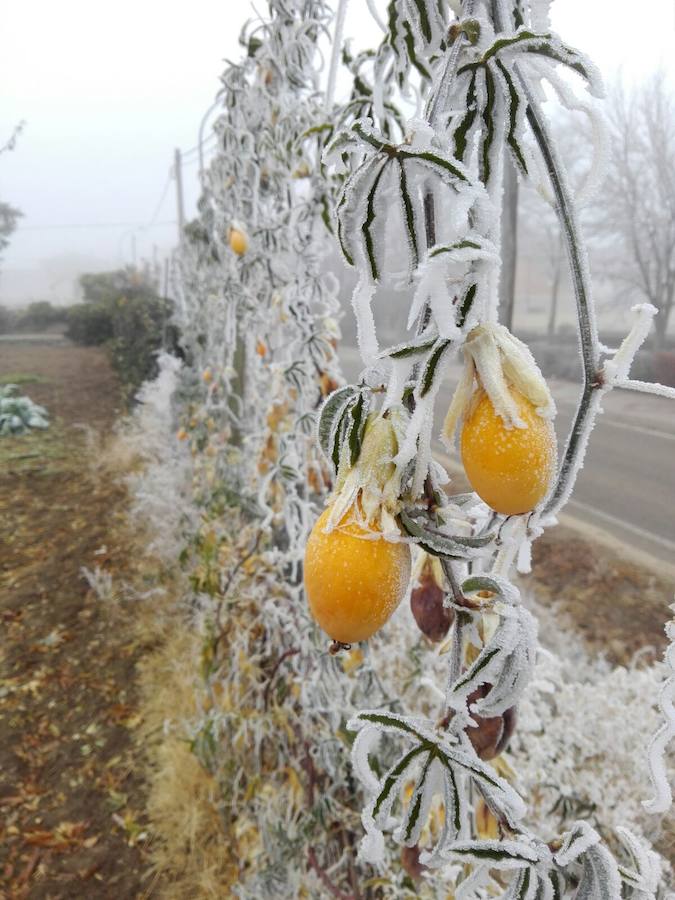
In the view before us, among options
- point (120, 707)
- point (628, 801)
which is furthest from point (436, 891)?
point (120, 707)

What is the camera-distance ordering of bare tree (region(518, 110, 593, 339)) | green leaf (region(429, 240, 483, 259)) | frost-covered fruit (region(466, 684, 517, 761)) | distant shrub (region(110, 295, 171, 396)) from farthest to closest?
distant shrub (region(110, 295, 171, 396)), bare tree (region(518, 110, 593, 339)), frost-covered fruit (region(466, 684, 517, 761)), green leaf (region(429, 240, 483, 259))

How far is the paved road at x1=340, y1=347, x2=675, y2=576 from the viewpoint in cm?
86

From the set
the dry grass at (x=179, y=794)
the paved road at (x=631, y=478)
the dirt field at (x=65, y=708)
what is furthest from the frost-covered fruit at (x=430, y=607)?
the dirt field at (x=65, y=708)

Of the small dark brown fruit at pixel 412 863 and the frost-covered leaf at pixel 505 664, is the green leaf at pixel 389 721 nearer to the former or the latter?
the frost-covered leaf at pixel 505 664

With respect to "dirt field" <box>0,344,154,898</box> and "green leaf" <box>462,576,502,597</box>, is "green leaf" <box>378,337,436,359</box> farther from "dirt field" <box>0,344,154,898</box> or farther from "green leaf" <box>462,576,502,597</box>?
"dirt field" <box>0,344,154,898</box>

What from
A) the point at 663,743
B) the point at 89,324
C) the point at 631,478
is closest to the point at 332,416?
the point at 663,743

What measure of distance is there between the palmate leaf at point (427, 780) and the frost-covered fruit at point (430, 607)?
0.36 feet

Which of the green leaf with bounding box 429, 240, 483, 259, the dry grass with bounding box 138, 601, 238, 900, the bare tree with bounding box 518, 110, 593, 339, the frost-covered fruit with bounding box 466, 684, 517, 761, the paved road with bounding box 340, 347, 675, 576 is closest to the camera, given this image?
the green leaf with bounding box 429, 240, 483, 259

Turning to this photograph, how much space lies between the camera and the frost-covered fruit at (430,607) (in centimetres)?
38

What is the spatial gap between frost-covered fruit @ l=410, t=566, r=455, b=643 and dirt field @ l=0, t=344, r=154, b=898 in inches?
46.3

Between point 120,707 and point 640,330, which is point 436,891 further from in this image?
point 120,707

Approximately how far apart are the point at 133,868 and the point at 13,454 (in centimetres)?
316

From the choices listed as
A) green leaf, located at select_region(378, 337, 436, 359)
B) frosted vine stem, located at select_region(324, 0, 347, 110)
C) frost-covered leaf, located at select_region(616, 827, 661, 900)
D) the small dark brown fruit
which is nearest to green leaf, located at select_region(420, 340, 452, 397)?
green leaf, located at select_region(378, 337, 436, 359)

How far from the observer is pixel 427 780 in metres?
0.26
